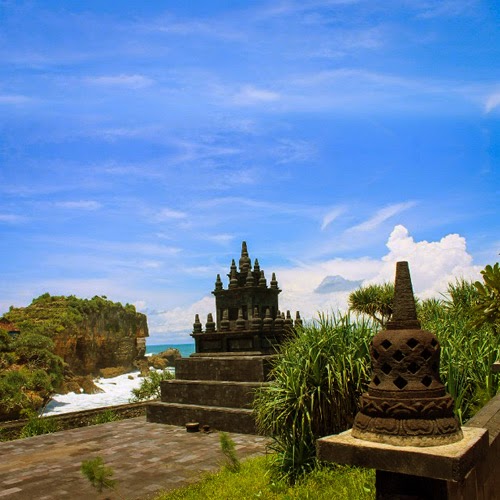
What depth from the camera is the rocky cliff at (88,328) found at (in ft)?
157

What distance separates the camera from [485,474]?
4180 mm

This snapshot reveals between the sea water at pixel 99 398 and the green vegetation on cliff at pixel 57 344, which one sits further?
the sea water at pixel 99 398

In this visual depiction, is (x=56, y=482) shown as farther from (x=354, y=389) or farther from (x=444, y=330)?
(x=444, y=330)

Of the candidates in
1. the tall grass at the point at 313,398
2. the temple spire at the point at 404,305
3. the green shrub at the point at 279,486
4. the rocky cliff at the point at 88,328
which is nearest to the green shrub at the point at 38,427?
the green shrub at the point at 279,486

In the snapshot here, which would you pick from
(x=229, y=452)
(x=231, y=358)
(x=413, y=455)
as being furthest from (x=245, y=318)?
(x=413, y=455)

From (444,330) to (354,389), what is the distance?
119 inches

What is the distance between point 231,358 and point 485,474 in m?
10.5

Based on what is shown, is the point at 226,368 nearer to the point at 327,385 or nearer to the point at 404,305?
the point at 327,385

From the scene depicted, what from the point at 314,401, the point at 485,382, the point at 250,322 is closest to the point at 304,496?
the point at 314,401

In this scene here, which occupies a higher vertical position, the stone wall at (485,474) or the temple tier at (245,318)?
the temple tier at (245,318)

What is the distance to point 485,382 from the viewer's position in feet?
26.3

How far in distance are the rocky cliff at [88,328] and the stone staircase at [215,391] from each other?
23.8 metres

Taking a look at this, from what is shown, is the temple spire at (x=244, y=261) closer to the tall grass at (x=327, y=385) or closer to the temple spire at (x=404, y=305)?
the tall grass at (x=327, y=385)

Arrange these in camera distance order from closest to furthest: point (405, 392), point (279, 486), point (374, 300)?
point (405, 392) < point (279, 486) < point (374, 300)
